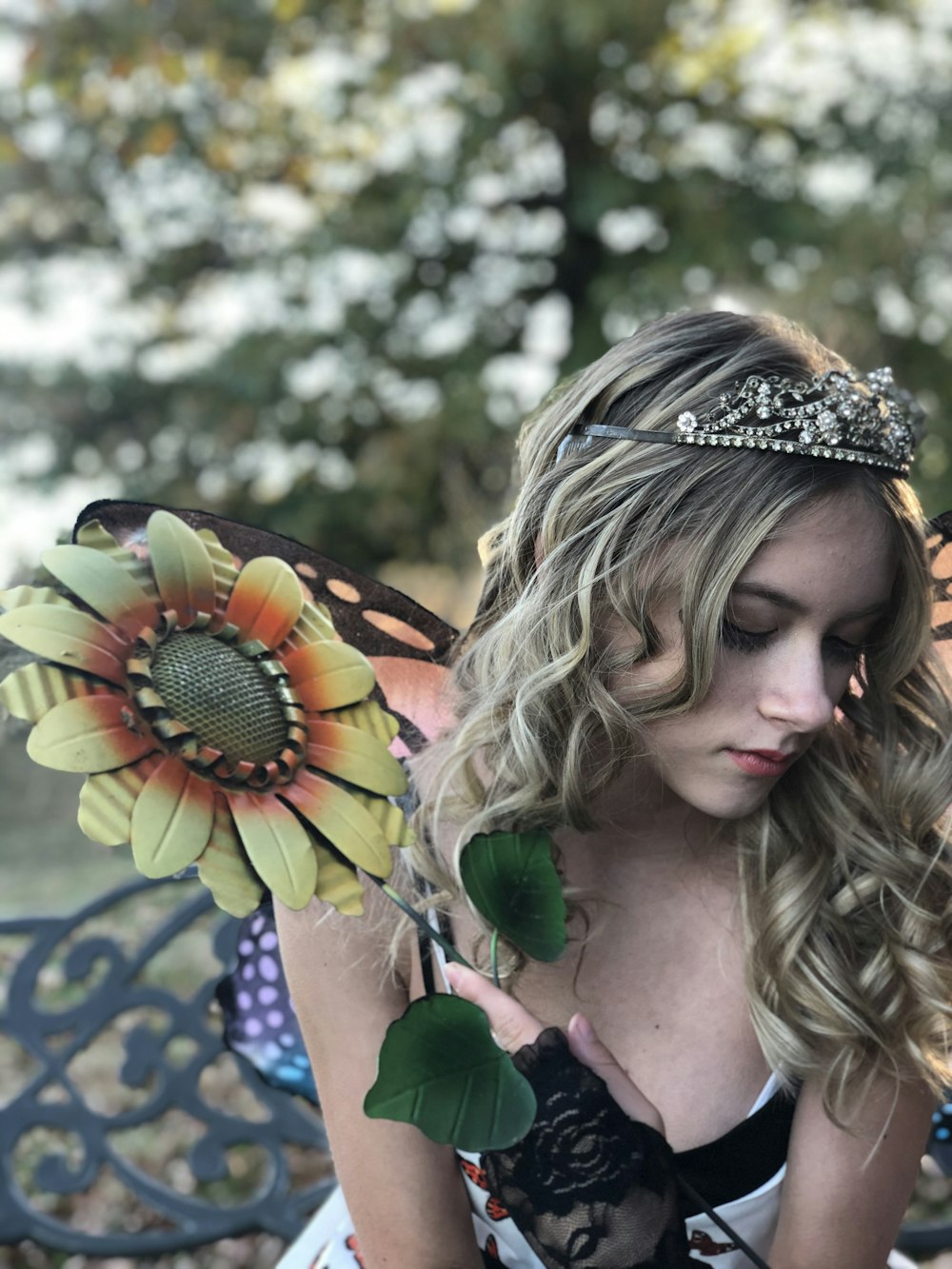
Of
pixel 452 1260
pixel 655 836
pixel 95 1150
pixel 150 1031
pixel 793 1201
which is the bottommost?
pixel 95 1150

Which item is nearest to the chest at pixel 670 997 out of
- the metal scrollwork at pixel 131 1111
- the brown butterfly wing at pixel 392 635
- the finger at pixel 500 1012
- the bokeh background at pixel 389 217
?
the brown butterfly wing at pixel 392 635

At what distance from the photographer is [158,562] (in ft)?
3.60

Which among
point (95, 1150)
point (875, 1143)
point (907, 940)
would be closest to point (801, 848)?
point (907, 940)

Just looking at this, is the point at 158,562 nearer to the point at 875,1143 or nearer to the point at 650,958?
the point at 650,958

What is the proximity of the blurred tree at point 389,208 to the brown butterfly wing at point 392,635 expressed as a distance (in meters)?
6.01

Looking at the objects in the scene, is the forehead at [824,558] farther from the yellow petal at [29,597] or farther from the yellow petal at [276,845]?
the yellow petal at [29,597]

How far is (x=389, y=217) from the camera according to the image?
8047 mm

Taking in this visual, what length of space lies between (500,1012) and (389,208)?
7608 millimetres

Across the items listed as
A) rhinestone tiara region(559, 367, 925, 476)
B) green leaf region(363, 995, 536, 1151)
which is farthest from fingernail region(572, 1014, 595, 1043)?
rhinestone tiara region(559, 367, 925, 476)

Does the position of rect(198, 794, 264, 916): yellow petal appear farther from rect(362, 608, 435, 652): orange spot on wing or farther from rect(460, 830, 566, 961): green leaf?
rect(362, 608, 435, 652): orange spot on wing

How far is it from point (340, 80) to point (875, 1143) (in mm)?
8172

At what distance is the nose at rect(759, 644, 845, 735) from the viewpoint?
1.25 metres

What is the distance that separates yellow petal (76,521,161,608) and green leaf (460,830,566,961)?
366mm

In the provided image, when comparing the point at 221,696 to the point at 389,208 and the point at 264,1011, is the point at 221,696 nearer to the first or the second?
the point at 264,1011
